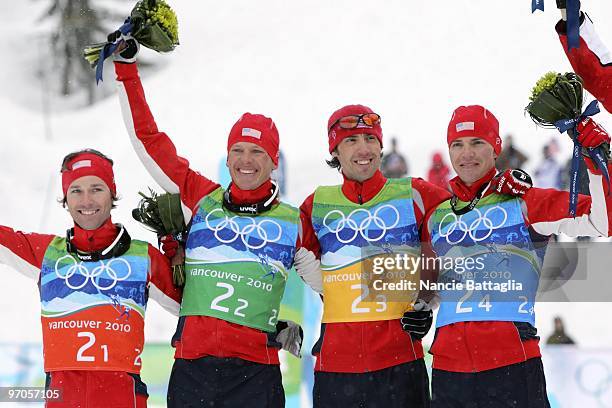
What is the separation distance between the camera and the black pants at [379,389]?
502 cm

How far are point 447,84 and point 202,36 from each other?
9594 mm

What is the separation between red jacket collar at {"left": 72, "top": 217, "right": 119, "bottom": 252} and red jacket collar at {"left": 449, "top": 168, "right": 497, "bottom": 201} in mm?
1927

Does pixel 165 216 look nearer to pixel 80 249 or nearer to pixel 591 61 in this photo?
pixel 80 249

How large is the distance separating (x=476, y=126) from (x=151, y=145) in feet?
6.12

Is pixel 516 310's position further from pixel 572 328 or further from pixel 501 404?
pixel 572 328

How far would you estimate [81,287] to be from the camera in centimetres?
495

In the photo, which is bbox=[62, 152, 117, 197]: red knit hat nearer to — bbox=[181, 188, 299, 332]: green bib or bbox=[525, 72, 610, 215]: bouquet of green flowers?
bbox=[181, 188, 299, 332]: green bib

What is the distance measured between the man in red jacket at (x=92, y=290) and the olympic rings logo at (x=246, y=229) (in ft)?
1.14

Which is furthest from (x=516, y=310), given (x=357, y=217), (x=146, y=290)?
(x=146, y=290)

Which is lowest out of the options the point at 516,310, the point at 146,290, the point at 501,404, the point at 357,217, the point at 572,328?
the point at 501,404

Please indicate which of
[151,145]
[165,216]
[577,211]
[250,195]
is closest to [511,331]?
[577,211]

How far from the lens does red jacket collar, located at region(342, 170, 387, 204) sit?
5.36 meters

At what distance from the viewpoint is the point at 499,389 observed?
188 inches

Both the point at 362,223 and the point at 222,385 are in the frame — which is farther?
the point at 362,223
